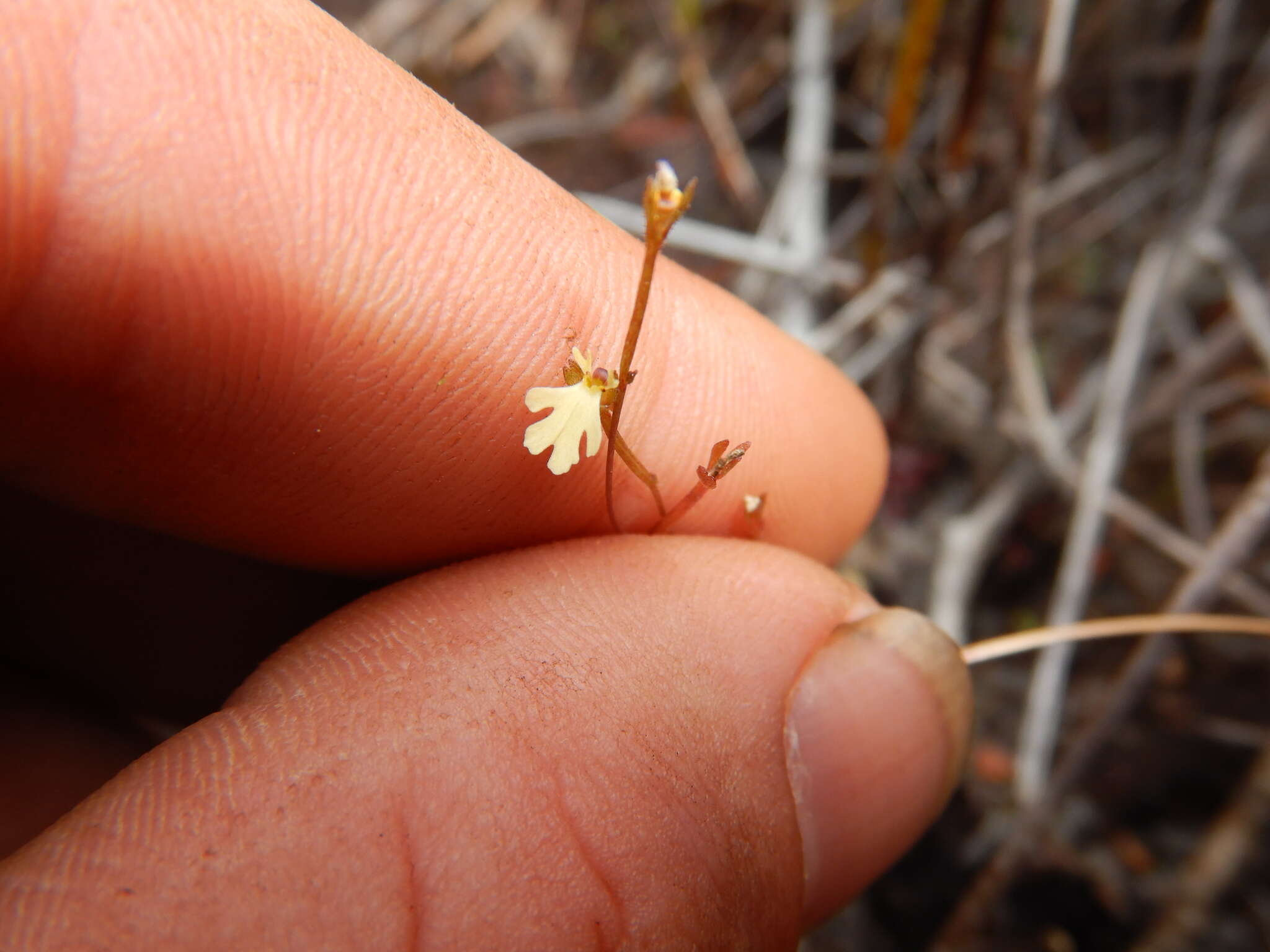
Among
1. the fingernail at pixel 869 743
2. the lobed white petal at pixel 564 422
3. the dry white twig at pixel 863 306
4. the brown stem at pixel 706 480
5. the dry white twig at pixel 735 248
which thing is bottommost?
the fingernail at pixel 869 743

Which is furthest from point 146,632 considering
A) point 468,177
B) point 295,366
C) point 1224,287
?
point 1224,287

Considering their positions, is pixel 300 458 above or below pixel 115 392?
below

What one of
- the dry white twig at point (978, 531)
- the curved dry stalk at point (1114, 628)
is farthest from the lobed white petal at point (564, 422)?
the dry white twig at point (978, 531)

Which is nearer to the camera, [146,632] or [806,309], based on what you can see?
[146,632]

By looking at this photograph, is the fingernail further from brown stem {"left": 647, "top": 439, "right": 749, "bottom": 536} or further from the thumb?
brown stem {"left": 647, "top": 439, "right": 749, "bottom": 536}

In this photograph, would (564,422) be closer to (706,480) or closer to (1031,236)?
(706,480)

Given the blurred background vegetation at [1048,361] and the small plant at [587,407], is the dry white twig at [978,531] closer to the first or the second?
the blurred background vegetation at [1048,361]

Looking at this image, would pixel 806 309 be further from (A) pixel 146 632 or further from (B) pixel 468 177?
(A) pixel 146 632
